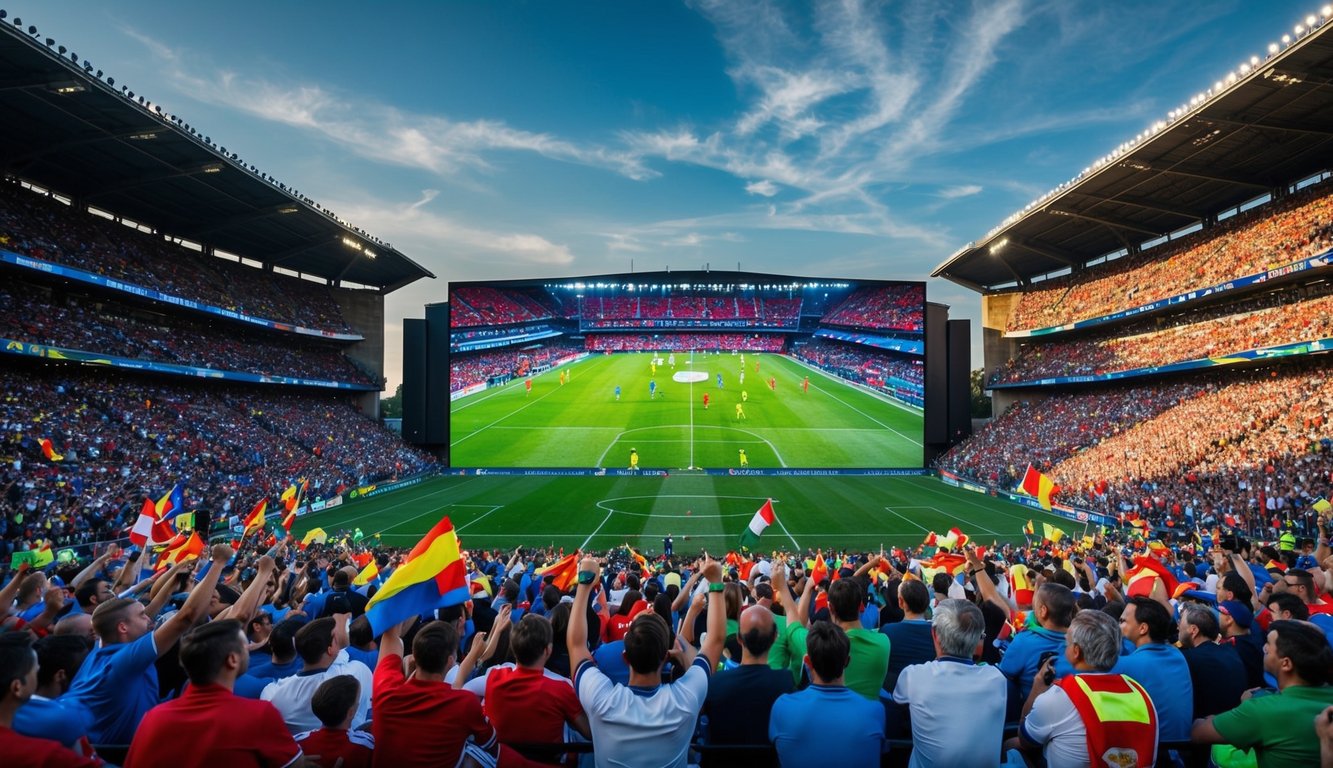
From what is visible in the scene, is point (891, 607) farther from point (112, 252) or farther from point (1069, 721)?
point (112, 252)

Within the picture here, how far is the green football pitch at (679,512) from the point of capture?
2812cm

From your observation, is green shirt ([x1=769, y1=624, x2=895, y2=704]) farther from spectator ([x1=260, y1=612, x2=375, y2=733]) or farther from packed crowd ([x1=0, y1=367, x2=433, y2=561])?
packed crowd ([x1=0, y1=367, x2=433, y2=561])

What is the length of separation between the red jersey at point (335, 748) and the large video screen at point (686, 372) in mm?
40496

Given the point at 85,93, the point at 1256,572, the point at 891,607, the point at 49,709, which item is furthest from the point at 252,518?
the point at 85,93

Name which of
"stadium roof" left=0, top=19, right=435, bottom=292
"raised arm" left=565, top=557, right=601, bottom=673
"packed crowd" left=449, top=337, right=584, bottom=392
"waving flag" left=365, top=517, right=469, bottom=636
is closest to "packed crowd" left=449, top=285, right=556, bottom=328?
"packed crowd" left=449, top=337, right=584, bottom=392

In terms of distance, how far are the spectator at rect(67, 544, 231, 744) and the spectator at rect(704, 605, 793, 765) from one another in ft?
11.9

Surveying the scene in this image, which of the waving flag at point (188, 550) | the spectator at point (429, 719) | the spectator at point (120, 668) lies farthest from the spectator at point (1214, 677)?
the waving flag at point (188, 550)

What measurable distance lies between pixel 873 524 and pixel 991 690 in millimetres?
28739

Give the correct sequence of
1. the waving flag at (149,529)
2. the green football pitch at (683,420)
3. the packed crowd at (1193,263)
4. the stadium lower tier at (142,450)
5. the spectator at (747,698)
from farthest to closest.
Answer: the green football pitch at (683,420), the packed crowd at (1193,263), the stadium lower tier at (142,450), the waving flag at (149,529), the spectator at (747,698)

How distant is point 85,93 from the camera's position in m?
26.1

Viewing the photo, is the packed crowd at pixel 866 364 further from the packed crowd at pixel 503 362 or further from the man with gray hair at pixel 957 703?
the man with gray hair at pixel 957 703

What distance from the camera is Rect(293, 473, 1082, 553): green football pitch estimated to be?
28125 mm

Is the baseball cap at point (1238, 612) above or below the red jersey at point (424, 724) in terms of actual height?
below

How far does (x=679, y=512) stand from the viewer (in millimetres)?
33312
